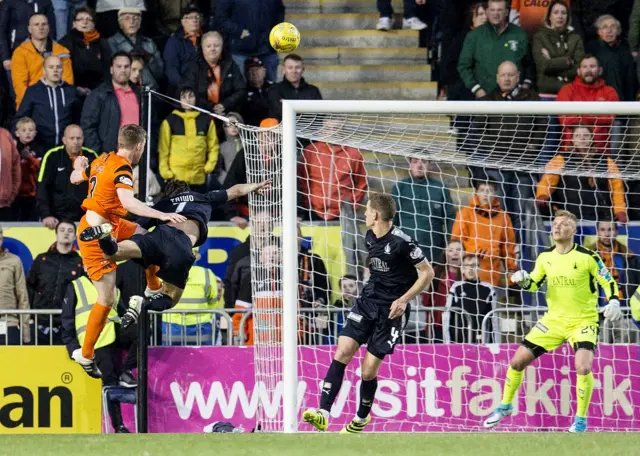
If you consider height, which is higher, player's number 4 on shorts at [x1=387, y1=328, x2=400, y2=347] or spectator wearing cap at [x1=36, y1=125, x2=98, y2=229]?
spectator wearing cap at [x1=36, y1=125, x2=98, y2=229]

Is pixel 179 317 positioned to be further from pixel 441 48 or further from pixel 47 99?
pixel 441 48

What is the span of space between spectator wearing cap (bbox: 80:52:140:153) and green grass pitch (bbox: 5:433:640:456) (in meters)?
5.48

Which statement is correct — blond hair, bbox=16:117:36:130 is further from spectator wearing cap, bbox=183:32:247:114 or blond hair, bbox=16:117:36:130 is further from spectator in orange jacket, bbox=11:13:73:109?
spectator wearing cap, bbox=183:32:247:114

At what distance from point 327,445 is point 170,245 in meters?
2.66

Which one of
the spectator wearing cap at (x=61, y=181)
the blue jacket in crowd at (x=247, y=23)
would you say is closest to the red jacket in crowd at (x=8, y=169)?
the spectator wearing cap at (x=61, y=181)

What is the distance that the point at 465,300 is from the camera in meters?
11.3

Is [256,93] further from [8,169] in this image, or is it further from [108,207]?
[108,207]

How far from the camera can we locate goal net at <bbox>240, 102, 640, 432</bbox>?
1078 cm

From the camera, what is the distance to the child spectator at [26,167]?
40.8ft

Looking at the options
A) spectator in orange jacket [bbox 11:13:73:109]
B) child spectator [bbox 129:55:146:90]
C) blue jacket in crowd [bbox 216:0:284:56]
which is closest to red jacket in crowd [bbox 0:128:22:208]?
spectator in orange jacket [bbox 11:13:73:109]

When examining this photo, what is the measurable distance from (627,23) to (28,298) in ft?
23.9

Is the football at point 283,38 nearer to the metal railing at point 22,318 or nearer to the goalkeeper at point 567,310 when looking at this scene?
the goalkeeper at point 567,310

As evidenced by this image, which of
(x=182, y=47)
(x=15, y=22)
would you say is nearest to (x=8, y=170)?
(x=15, y=22)

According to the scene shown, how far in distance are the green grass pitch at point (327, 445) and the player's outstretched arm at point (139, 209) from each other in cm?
189
